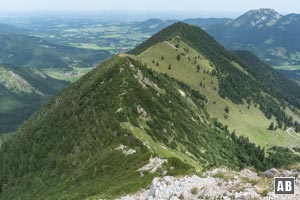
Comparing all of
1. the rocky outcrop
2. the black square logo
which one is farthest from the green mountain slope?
the black square logo

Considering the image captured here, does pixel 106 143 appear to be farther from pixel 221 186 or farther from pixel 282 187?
pixel 282 187

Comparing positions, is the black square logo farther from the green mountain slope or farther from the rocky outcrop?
the green mountain slope

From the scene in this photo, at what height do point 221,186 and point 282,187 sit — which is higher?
point 282,187

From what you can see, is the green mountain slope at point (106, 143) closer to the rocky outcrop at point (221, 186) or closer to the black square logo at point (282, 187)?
the rocky outcrop at point (221, 186)

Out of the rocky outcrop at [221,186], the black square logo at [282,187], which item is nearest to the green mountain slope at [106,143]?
the rocky outcrop at [221,186]

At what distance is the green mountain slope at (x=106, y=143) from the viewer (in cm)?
9344

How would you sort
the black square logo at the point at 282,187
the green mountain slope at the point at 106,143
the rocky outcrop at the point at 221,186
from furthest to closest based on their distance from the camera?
the green mountain slope at the point at 106,143, the rocky outcrop at the point at 221,186, the black square logo at the point at 282,187

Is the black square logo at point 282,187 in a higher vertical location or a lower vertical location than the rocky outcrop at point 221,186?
higher

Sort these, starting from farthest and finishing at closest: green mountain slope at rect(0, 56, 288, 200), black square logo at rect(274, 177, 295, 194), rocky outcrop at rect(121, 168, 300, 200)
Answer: green mountain slope at rect(0, 56, 288, 200)
rocky outcrop at rect(121, 168, 300, 200)
black square logo at rect(274, 177, 295, 194)

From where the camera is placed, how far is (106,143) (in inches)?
4653

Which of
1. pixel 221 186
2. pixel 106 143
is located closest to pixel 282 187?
pixel 221 186

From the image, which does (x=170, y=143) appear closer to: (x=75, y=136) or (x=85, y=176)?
(x=75, y=136)

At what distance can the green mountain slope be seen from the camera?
93438 millimetres

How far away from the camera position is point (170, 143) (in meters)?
141
